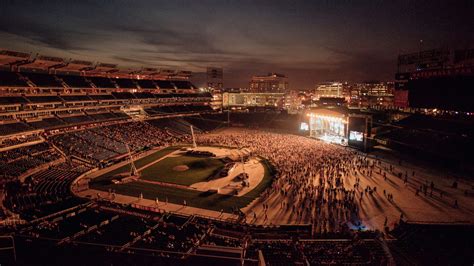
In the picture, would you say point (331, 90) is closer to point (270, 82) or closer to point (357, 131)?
point (270, 82)

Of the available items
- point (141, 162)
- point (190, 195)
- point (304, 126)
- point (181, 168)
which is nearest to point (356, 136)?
point (304, 126)

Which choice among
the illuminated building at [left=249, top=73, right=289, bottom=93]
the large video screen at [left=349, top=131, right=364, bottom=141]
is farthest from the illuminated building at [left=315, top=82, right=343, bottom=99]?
the large video screen at [left=349, top=131, right=364, bottom=141]

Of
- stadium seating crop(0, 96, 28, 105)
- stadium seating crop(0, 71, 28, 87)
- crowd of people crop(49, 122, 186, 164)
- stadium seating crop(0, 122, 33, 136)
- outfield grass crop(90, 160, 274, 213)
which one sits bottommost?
outfield grass crop(90, 160, 274, 213)

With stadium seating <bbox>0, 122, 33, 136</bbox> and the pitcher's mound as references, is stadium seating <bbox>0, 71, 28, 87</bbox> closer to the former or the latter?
stadium seating <bbox>0, 122, 33, 136</bbox>

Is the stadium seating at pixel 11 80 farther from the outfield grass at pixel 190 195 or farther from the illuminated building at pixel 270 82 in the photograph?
the illuminated building at pixel 270 82

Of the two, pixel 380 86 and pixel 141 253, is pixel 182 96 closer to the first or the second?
pixel 141 253

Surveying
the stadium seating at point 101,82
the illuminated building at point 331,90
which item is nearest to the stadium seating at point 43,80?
the stadium seating at point 101,82
